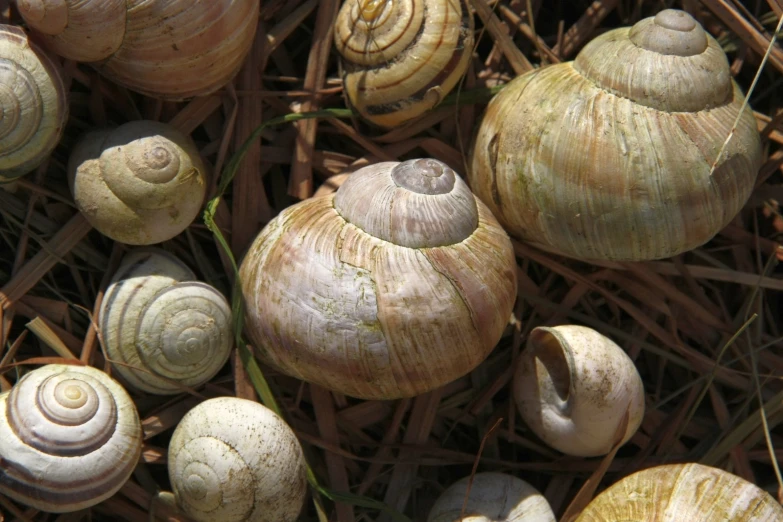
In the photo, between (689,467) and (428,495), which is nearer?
(689,467)

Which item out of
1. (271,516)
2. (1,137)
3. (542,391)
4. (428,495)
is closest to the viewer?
(1,137)

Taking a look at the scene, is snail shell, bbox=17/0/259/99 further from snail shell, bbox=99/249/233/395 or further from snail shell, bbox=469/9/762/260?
snail shell, bbox=469/9/762/260

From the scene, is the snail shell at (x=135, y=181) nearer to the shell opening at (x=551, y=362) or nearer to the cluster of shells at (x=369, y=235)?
the cluster of shells at (x=369, y=235)

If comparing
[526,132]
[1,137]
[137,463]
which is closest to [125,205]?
[1,137]

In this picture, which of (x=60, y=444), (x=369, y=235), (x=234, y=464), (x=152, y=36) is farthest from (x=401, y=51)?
(x=60, y=444)

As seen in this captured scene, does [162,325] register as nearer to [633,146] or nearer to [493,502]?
Result: [493,502]

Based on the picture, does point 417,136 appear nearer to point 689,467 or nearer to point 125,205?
point 125,205

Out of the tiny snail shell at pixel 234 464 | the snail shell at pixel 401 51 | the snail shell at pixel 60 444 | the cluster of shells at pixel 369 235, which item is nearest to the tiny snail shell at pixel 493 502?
the cluster of shells at pixel 369 235
